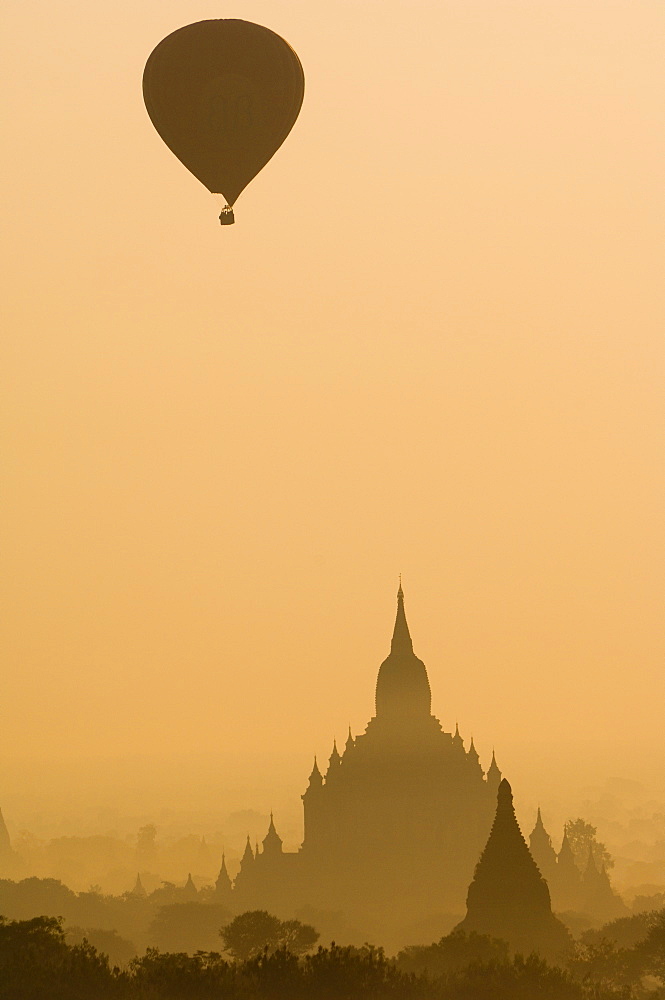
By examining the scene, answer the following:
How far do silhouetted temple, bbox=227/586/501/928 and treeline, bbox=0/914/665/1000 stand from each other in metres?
64.9

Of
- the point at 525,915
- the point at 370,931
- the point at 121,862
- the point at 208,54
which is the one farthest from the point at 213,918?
the point at 121,862

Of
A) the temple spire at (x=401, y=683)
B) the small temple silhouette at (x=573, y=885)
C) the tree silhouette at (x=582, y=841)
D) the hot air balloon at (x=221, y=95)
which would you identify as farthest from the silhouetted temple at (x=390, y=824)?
the hot air balloon at (x=221, y=95)

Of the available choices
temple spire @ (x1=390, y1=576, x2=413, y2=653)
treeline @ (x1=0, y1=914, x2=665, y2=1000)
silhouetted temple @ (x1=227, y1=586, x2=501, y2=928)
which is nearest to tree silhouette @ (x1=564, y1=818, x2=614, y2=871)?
silhouetted temple @ (x1=227, y1=586, x2=501, y2=928)

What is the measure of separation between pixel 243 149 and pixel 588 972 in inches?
1226

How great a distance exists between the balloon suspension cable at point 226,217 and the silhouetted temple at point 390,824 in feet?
Result: 244

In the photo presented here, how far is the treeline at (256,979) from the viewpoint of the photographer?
57.1m

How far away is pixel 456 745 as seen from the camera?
138 meters

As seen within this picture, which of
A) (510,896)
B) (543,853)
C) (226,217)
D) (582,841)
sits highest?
(226,217)

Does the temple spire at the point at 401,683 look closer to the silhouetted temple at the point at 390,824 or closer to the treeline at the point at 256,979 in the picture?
the silhouetted temple at the point at 390,824

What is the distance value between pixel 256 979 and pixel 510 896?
15791 mm

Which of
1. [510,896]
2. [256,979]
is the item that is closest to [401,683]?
[510,896]

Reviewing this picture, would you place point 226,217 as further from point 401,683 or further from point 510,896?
point 401,683

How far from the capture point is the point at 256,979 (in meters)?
59.1

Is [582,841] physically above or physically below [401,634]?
below
